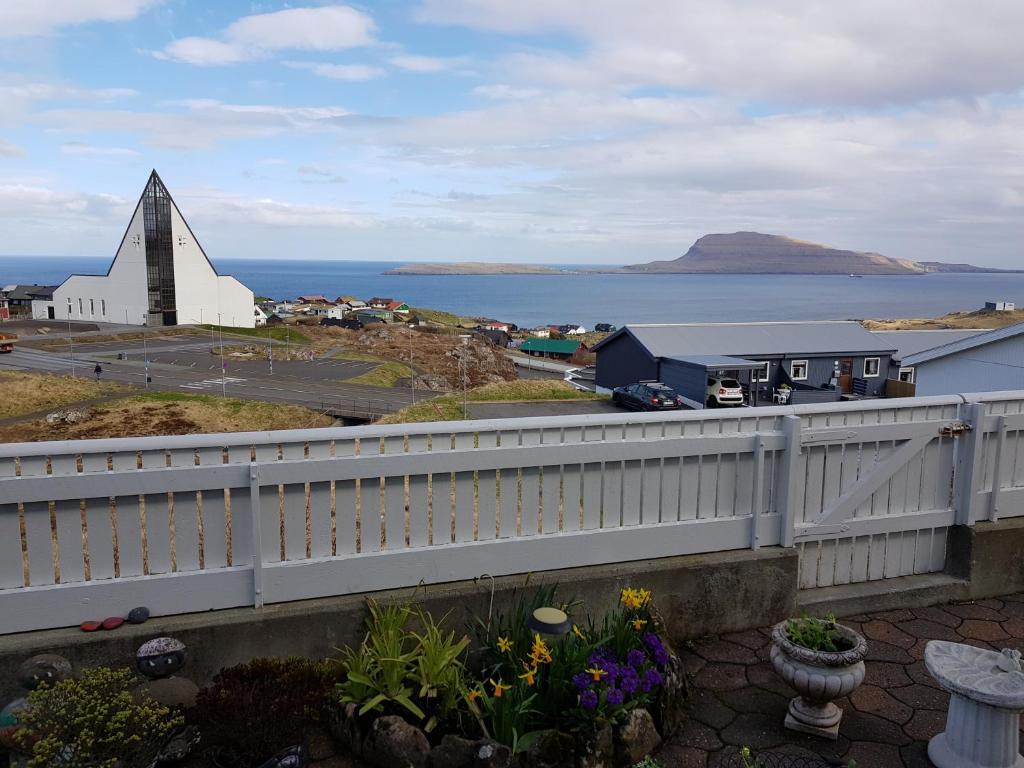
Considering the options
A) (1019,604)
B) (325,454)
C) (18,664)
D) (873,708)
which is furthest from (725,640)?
(18,664)

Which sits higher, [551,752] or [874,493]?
[874,493]

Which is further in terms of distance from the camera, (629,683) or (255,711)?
(629,683)

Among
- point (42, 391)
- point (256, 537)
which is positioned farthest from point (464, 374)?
point (256, 537)

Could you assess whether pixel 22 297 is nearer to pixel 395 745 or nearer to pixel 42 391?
pixel 42 391

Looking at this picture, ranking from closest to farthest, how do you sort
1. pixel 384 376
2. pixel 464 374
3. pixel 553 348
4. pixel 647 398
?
pixel 647 398 → pixel 464 374 → pixel 384 376 → pixel 553 348

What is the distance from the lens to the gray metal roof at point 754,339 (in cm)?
3616

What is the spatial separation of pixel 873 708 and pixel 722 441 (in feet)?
5.75

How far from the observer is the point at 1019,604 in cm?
585

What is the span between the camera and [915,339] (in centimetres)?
3900

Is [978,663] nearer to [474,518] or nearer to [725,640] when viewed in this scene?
[725,640]

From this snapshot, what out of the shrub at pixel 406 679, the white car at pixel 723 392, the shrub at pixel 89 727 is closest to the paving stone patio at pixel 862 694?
the shrub at pixel 406 679

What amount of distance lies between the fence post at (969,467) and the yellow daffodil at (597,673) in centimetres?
353

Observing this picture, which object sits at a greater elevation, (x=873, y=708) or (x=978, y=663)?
(x=978, y=663)

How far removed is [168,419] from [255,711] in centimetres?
3119
